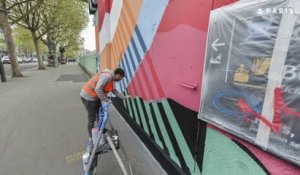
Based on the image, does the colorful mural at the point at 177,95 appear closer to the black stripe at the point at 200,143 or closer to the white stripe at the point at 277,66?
the black stripe at the point at 200,143

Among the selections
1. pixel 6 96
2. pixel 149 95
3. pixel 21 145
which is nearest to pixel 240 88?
pixel 149 95

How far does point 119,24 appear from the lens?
17.3 feet


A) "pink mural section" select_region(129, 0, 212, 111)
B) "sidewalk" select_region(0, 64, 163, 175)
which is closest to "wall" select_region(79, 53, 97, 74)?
"sidewalk" select_region(0, 64, 163, 175)

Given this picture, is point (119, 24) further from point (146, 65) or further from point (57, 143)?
point (57, 143)

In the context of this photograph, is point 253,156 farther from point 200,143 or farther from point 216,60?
point 216,60

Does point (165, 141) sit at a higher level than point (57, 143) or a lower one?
higher

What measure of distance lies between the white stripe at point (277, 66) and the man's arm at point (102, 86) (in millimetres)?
1960

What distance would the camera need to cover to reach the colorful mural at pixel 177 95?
1692 mm

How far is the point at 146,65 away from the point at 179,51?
1.18m

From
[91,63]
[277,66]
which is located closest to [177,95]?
[277,66]

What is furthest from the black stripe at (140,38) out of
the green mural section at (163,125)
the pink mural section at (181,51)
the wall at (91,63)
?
the wall at (91,63)

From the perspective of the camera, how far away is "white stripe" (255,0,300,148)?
116 cm

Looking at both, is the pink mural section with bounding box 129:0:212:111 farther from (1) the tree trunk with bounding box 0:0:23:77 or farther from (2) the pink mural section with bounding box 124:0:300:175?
(1) the tree trunk with bounding box 0:0:23:77

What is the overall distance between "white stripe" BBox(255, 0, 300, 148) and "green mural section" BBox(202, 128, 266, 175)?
26cm
